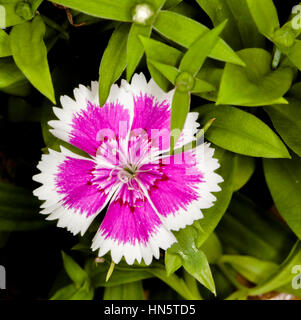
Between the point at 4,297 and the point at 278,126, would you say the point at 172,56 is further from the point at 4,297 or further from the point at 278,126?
the point at 4,297

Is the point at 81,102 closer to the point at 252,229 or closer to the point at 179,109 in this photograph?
the point at 179,109

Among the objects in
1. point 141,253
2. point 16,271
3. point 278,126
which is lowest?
point 141,253

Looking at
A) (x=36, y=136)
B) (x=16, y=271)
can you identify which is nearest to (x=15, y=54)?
(x=36, y=136)

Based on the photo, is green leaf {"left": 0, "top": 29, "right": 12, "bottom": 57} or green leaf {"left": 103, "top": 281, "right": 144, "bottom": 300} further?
green leaf {"left": 103, "top": 281, "right": 144, "bottom": 300}

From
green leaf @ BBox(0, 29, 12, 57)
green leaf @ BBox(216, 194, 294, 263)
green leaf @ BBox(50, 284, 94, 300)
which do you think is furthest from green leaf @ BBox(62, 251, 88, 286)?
green leaf @ BBox(0, 29, 12, 57)

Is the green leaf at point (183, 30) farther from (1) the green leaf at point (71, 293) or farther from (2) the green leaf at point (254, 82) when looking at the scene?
(1) the green leaf at point (71, 293)

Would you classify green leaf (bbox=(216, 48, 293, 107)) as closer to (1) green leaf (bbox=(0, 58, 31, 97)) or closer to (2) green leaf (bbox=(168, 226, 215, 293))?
(2) green leaf (bbox=(168, 226, 215, 293))
